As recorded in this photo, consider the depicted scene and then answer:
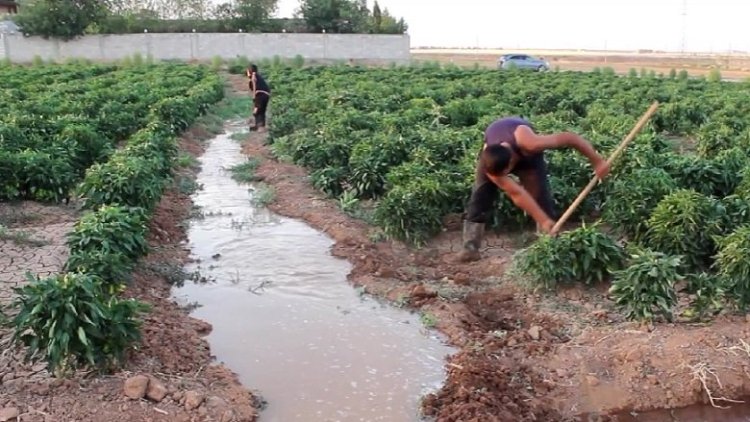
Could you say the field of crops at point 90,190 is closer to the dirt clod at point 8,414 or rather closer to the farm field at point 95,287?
the farm field at point 95,287

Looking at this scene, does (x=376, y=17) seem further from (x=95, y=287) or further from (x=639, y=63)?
(x=95, y=287)

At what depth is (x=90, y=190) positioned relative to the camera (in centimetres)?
771

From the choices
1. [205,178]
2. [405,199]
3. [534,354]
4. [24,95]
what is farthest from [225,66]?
[534,354]

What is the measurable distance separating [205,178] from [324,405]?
25.7ft

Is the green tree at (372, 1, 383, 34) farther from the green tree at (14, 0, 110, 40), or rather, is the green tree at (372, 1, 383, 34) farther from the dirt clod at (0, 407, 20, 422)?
the dirt clod at (0, 407, 20, 422)

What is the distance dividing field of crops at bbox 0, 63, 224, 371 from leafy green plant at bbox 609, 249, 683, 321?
130 inches

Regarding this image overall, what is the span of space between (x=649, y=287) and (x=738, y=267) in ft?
2.14

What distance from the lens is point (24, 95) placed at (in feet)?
60.2

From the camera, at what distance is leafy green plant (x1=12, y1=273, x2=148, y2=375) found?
418 centimetres

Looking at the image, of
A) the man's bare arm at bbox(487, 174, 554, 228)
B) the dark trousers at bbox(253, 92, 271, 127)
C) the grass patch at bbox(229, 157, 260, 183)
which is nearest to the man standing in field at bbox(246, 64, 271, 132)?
the dark trousers at bbox(253, 92, 271, 127)

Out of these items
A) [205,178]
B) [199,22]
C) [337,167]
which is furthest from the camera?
[199,22]

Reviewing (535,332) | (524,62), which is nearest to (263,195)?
(535,332)

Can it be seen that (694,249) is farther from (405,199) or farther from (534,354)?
(405,199)

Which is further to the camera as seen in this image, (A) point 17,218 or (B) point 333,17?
(B) point 333,17
